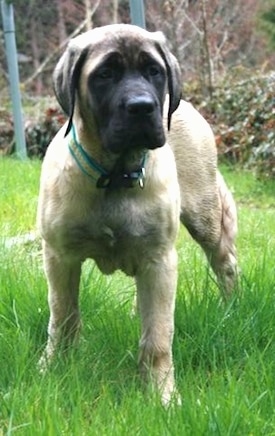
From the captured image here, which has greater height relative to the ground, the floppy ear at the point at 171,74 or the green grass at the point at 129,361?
the floppy ear at the point at 171,74

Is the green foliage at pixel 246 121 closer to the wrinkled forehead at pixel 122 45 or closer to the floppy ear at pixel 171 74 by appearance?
the floppy ear at pixel 171 74

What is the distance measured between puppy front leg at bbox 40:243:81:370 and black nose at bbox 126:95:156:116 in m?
0.75

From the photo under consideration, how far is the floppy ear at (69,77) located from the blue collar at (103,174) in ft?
0.32

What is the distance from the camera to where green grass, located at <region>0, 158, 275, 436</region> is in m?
2.71

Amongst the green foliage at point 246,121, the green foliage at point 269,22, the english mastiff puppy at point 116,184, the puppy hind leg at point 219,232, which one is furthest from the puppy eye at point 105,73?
the green foliage at point 269,22

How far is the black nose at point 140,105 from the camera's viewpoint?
3197 mm

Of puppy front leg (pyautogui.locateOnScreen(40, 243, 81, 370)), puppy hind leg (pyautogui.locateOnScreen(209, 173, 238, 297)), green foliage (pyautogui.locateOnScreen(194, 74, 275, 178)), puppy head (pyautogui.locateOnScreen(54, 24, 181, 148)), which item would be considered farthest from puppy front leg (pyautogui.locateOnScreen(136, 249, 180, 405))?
green foliage (pyautogui.locateOnScreen(194, 74, 275, 178))

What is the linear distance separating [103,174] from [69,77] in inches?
14.7

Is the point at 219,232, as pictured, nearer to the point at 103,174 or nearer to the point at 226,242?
the point at 226,242

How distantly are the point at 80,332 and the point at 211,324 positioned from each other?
0.54m

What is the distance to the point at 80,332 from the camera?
377 cm

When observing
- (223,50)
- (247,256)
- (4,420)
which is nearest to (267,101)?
(247,256)

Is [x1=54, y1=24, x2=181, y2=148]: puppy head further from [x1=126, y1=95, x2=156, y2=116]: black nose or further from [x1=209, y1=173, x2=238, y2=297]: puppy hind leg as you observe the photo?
[x1=209, y1=173, x2=238, y2=297]: puppy hind leg

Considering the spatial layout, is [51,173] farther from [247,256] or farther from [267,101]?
[267,101]
